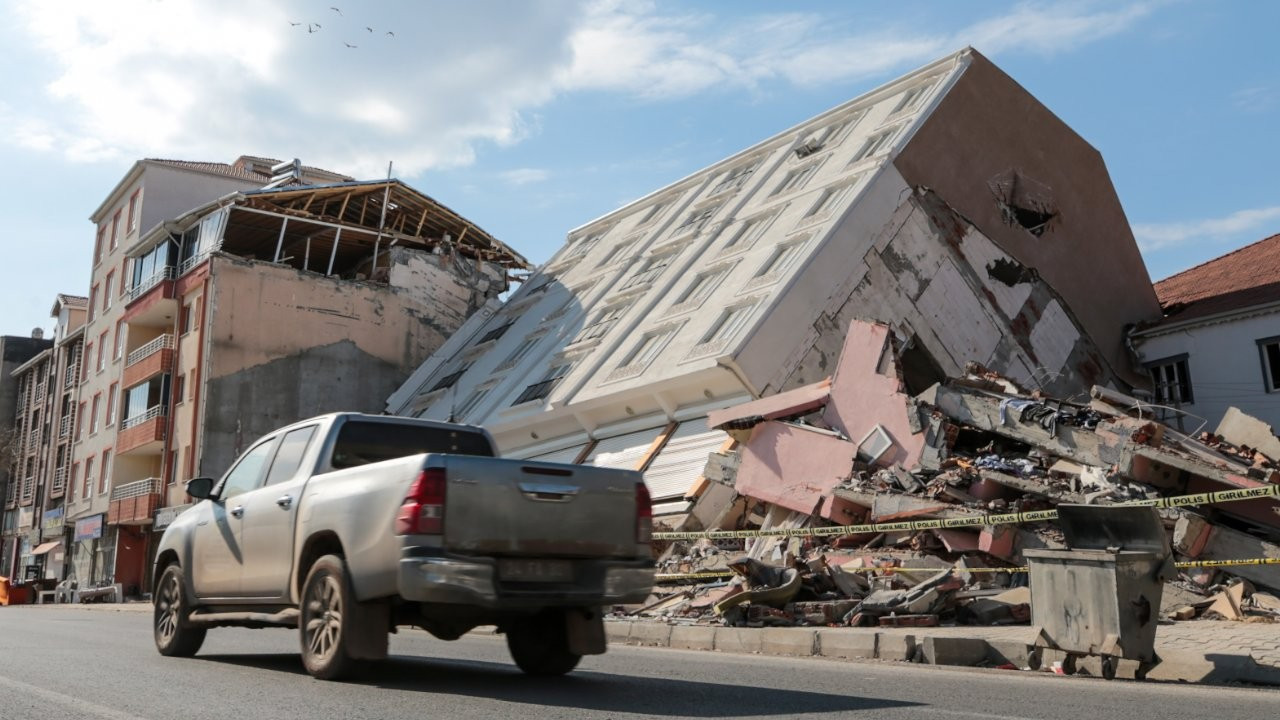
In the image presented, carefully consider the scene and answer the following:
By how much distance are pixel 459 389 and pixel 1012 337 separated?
15.6 metres

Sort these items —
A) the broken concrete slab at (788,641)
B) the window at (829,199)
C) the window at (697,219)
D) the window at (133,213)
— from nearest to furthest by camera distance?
the broken concrete slab at (788,641) → the window at (829,199) → the window at (697,219) → the window at (133,213)

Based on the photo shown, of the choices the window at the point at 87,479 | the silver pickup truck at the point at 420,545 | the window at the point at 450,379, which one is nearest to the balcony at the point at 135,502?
the window at the point at 87,479

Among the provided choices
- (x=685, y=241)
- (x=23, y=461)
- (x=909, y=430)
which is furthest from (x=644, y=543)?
(x=23, y=461)

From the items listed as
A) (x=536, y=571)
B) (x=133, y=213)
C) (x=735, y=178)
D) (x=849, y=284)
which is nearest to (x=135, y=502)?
(x=133, y=213)

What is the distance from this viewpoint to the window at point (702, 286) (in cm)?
2448

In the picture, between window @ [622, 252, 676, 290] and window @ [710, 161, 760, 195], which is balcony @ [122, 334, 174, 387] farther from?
window @ [710, 161, 760, 195]

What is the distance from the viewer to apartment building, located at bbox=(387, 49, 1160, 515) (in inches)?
859

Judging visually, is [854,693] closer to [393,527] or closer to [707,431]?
[393,527]

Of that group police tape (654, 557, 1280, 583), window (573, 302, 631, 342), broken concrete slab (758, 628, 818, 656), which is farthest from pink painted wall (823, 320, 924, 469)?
window (573, 302, 631, 342)

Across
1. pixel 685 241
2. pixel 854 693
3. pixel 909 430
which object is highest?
pixel 685 241

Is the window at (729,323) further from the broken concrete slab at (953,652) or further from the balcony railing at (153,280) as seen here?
the balcony railing at (153,280)

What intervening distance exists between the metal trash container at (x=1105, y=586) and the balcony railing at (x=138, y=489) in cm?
3352

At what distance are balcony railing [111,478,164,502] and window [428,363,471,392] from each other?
10.6 meters

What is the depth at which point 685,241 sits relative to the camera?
28.6m
